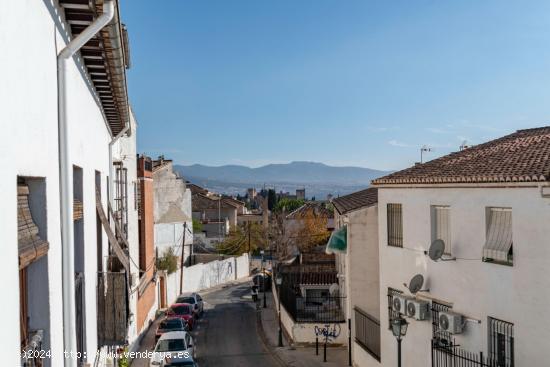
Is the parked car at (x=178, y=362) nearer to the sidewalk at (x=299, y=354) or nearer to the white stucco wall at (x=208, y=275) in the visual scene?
the sidewalk at (x=299, y=354)

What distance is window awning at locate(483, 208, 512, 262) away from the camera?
10.9 meters

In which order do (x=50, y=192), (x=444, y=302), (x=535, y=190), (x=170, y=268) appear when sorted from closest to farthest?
1. (x=50, y=192)
2. (x=535, y=190)
3. (x=444, y=302)
4. (x=170, y=268)

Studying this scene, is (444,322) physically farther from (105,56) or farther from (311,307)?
(311,307)

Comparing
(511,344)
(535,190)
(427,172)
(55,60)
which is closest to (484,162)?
(427,172)

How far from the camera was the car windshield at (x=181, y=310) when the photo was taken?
26933 mm

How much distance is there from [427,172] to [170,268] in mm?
25833

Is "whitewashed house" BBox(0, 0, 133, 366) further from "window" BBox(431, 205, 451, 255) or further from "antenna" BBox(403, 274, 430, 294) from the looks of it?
"window" BBox(431, 205, 451, 255)

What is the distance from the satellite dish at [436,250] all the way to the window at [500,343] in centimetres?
176

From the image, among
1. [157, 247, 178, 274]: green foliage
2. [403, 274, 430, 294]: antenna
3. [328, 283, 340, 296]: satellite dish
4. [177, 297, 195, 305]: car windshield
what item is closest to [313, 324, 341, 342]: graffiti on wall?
[328, 283, 340, 296]: satellite dish

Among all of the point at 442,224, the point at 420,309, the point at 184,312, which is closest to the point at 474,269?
the point at 442,224

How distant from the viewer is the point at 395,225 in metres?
15.3

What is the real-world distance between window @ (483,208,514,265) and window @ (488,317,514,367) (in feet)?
4.22

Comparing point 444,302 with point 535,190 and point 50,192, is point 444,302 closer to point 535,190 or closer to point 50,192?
point 535,190

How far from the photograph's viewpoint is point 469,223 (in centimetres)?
1201
